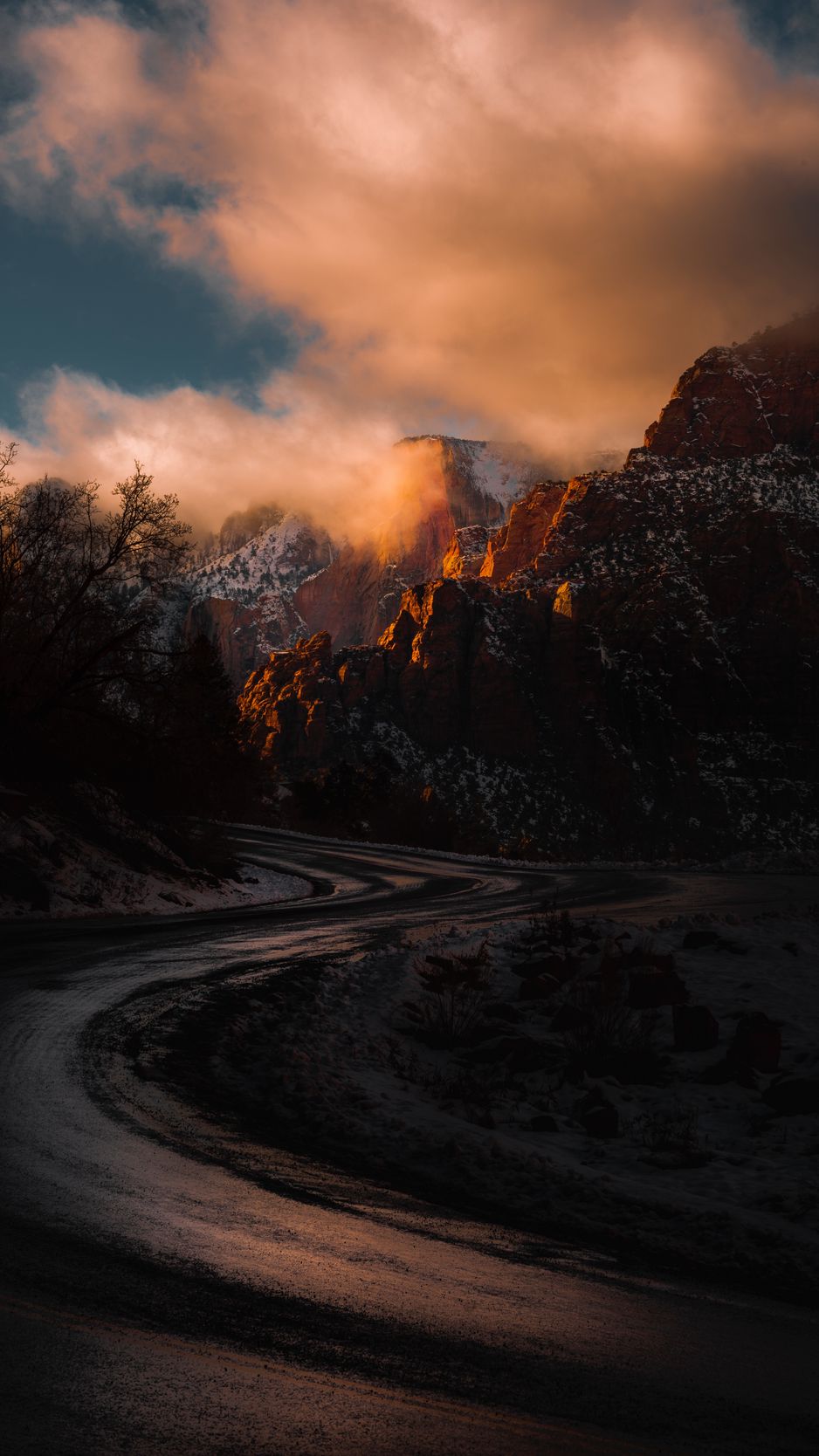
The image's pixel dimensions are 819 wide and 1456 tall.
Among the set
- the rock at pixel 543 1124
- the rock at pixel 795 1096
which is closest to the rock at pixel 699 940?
the rock at pixel 795 1096

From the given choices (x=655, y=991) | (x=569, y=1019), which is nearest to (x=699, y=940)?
(x=655, y=991)

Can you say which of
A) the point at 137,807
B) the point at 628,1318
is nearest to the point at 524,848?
the point at 137,807

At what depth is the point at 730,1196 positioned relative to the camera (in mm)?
6254

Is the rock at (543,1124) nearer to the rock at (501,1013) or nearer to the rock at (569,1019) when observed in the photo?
the rock at (569,1019)

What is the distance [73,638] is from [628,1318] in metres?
20.5

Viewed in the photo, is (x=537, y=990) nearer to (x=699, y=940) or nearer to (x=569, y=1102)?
(x=699, y=940)

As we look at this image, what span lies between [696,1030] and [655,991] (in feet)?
4.39

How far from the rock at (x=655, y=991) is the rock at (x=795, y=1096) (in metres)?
2.72

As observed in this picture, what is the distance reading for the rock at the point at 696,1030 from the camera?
1005cm

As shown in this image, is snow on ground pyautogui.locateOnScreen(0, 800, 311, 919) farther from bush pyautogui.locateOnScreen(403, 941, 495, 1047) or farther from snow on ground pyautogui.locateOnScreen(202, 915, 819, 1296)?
bush pyautogui.locateOnScreen(403, 941, 495, 1047)

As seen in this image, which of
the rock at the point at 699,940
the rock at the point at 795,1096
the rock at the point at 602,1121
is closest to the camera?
the rock at the point at 602,1121

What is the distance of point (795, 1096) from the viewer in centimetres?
826

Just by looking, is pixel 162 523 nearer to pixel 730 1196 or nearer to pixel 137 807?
pixel 137 807

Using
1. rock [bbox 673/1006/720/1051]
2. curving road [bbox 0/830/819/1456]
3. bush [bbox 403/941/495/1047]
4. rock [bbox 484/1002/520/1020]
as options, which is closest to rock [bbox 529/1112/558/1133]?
curving road [bbox 0/830/819/1456]
